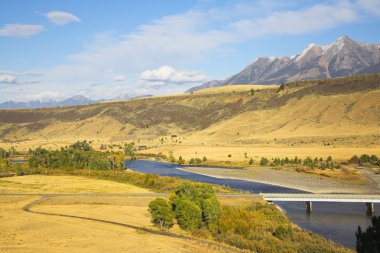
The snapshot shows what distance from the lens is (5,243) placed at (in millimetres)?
36594

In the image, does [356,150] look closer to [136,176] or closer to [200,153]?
[200,153]

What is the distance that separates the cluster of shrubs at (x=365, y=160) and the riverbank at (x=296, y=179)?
33.7ft

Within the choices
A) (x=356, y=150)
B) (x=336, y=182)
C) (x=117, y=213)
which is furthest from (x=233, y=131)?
(x=117, y=213)

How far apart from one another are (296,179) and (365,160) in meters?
22.2

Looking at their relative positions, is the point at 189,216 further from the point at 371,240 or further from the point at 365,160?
the point at 365,160

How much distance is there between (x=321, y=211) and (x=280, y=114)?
387 ft

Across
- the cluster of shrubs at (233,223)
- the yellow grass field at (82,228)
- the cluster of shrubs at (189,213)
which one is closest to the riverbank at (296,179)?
the cluster of shrubs at (233,223)

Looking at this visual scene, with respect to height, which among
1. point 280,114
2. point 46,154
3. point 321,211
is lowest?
point 321,211

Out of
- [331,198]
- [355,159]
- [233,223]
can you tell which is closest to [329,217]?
[331,198]

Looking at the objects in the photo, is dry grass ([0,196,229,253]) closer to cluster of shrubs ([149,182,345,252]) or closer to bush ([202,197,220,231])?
cluster of shrubs ([149,182,345,252])

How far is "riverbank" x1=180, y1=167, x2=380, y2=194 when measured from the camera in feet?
217

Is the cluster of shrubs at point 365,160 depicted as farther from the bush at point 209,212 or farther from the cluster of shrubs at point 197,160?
the bush at point 209,212

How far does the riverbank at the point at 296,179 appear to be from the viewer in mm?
66206

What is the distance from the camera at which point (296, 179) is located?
76375 millimetres
